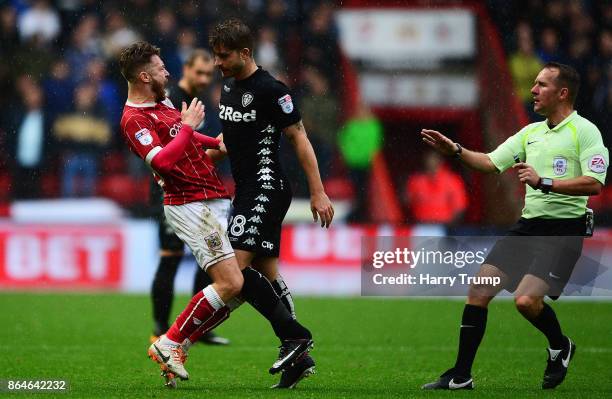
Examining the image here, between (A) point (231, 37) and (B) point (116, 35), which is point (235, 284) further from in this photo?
(B) point (116, 35)

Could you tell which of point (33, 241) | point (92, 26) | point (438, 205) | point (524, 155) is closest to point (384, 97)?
point (438, 205)

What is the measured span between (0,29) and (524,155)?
10.2 m

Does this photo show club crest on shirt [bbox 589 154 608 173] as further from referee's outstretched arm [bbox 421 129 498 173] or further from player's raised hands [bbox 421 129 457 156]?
player's raised hands [bbox 421 129 457 156]

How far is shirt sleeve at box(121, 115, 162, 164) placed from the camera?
606 centimetres

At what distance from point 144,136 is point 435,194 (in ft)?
26.6

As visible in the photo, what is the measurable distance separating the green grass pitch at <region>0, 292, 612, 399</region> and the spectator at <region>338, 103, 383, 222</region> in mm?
1481

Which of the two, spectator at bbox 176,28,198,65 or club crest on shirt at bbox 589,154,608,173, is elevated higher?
spectator at bbox 176,28,198,65

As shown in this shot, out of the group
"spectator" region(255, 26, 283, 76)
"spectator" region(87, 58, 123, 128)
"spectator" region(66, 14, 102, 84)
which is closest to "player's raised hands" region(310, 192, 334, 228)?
"spectator" region(255, 26, 283, 76)

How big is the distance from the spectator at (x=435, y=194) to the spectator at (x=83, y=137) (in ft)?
12.7

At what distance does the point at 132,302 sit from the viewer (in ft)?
39.8

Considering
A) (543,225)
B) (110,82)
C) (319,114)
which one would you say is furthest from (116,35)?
(543,225)

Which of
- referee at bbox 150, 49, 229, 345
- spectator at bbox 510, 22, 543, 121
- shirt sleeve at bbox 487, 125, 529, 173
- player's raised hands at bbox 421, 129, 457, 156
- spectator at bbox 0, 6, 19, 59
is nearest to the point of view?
player's raised hands at bbox 421, 129, 457, 156

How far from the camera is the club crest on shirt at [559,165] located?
21.2 feet

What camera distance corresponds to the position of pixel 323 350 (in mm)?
8547
